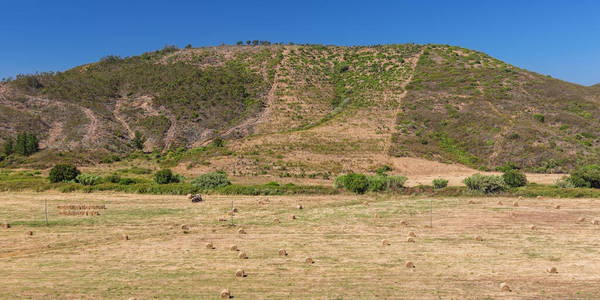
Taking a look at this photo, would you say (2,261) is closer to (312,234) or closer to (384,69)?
(312,234)

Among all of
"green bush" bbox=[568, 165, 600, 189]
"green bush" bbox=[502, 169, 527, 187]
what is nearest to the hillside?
"green bush" bbox=[568, 165, 600, 189]

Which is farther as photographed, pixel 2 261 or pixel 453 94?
A: pixel 453 94

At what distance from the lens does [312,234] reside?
23391mm

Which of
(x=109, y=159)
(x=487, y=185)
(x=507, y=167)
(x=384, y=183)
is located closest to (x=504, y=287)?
(x=487, y=185)

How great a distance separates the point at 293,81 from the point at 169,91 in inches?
1056

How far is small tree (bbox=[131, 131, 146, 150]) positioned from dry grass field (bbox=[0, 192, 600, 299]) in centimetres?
3974

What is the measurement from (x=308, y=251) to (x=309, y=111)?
228 ft

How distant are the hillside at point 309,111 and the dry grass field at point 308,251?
83.3ft

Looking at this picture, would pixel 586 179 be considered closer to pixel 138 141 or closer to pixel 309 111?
pixel 309 111

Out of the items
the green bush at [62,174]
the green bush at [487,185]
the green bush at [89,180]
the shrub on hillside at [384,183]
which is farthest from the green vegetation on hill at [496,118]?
the green bush at [62,174]

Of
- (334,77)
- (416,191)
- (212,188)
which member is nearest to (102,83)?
(334,77)

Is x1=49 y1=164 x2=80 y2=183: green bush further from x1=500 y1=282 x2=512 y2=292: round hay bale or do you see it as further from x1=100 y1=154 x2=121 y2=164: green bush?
x1=500 y1=282 x2=512 y2=292: round hay bale

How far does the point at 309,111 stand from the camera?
8812 cm

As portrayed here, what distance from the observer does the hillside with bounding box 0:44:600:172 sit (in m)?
62.4
